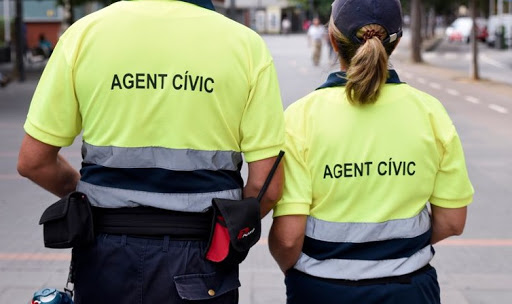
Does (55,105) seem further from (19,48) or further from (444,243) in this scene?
(19,48)

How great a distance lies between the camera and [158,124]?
251 cm

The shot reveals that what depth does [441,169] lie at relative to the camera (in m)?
2.64

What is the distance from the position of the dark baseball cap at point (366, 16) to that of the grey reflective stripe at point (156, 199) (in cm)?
60

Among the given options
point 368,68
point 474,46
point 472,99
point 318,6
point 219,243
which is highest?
point 368,68

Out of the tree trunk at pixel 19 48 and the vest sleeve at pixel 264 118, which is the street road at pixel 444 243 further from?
the tree trunk at pixel 19 48

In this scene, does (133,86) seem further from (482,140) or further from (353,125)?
(482,140)

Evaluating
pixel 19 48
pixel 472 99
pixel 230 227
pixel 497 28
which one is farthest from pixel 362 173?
pixel 497 28

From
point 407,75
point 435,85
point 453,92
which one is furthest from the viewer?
point 407,75

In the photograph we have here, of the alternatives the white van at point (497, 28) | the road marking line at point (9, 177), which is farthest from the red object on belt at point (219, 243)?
the white van at point (497, 28)

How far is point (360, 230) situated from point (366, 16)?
0.62 meters

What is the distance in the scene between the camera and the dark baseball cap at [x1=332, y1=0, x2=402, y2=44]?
2580 mm

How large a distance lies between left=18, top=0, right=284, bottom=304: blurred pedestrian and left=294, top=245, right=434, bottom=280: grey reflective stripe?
26 centimetres

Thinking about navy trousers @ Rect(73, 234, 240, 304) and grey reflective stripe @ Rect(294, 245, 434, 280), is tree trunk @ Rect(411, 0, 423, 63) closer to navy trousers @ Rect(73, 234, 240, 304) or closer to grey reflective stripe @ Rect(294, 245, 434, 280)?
grey reflective stripe @ Rect(294, 245, 434, 280)

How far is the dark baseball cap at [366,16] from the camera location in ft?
8.46
